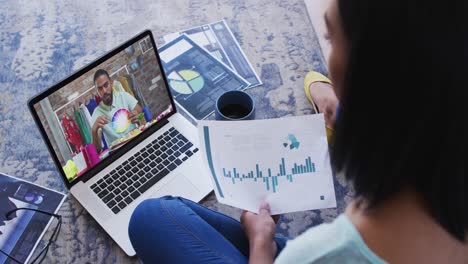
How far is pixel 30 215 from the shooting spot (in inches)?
38.8

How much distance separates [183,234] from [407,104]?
496mm

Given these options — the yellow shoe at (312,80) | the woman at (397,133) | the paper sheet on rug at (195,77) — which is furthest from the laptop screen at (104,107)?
the woman at (397,133)

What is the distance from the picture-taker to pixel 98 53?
132cm

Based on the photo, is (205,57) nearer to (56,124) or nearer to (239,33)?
(239,33)

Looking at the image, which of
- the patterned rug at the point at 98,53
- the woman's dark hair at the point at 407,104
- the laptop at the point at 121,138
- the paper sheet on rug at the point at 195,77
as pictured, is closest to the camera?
the woman's dark hair at the point at 407,104

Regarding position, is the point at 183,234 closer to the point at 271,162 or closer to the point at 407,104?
the point at 271,162

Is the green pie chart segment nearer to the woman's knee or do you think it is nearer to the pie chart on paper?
the pie chart on paper

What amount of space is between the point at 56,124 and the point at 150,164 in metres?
0.21

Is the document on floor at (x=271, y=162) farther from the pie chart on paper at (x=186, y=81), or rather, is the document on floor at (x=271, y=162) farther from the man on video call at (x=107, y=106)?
the pie chart on paper at (x=186, y=81)

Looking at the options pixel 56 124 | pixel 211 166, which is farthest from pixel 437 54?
pixel 56 124

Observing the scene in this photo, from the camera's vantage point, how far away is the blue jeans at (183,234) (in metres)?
0.82

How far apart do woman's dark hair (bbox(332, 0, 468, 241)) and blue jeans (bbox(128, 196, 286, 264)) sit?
0.33 m

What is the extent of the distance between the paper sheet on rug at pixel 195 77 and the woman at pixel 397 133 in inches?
25.0

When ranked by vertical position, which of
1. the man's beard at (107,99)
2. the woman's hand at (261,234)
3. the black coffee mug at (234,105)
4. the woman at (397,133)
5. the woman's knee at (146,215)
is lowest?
the woman's hand at (261,234)
